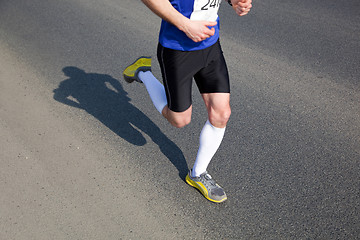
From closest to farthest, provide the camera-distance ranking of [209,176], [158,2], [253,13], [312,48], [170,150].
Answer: [158,2] < [209,176] < [170,150] < [312,48] < [253,13]

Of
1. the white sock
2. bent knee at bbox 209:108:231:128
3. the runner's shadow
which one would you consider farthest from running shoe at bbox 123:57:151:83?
bent knee at bbox 209:108:231:128

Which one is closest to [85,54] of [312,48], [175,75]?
[175,75]

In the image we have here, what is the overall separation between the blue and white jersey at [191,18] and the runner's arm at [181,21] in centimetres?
10

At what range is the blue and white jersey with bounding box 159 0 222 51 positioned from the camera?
2.31 metres

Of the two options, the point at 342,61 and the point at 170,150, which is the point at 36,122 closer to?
the point at 170,150

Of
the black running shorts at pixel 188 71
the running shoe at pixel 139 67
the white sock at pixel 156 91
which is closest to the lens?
the black running shorts at pixel 188 71

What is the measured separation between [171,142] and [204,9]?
157 centimetres

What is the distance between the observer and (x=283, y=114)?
387 centimetres

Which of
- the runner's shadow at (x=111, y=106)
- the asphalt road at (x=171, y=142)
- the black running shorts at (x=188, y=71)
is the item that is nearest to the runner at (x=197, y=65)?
the black running shorts at (x=188, y=71)

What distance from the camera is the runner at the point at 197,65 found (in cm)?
226

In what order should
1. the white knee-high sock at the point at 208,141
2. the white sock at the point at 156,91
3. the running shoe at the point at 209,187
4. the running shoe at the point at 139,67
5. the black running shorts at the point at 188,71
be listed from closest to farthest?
the black running shorts at the point at 188,71
the white knee-high sock at the point at 208,141
the running shoe at the point at 209,187
the white sock at the point at 156,91
the running shoe at the point at 139,67

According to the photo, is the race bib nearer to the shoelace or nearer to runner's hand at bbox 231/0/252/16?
runner's hand at bbox 231/0/252/16

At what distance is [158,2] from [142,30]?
12.6ft

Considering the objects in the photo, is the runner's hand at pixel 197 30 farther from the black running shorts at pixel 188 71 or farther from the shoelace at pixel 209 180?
the shoelace at pixel 209 180
